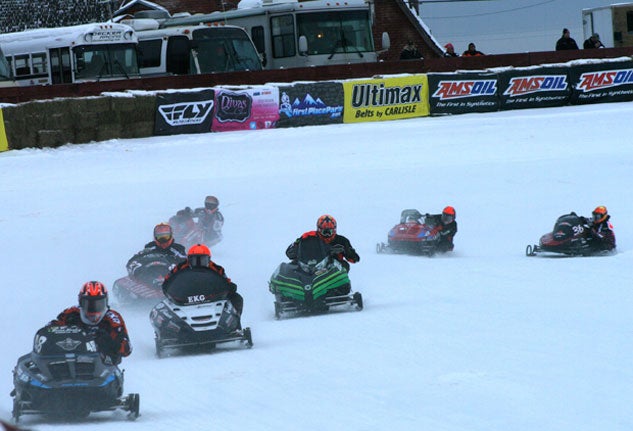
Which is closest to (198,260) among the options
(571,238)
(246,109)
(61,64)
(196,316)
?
(196,316)

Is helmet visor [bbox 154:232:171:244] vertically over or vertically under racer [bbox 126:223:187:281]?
over

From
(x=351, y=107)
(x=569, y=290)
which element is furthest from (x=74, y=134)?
(x=569, y=290)

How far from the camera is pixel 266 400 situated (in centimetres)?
837

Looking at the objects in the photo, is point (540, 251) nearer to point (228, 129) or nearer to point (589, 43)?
point (228, 129)

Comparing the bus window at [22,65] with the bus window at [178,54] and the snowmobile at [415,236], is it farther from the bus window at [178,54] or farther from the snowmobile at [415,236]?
the snowmobile at [415,236]

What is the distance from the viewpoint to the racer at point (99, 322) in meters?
8.85

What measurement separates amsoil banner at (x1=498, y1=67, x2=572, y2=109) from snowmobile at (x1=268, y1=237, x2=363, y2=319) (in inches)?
661

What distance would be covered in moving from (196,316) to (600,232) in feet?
25.3

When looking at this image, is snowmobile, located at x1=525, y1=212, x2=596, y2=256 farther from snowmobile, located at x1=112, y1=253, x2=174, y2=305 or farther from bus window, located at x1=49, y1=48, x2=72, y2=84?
bus window, located at x1=49, y1=48, x2=72, y2=84

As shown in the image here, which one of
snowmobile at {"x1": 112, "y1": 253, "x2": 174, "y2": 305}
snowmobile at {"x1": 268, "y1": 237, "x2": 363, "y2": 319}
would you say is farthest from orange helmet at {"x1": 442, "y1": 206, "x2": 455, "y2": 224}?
snowmobile at {"x1": 112, "y1": 253, "x2": 174, "y2": 305}

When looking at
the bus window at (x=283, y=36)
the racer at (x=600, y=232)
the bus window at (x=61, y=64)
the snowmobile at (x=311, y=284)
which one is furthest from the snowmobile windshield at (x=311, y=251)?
the bus window at (x=283, y=36)

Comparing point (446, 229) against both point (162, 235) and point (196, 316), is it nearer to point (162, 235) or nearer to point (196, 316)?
point (162, 235)

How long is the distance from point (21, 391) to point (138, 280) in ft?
18.3

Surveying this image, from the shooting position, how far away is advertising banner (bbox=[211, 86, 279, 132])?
25.1 m
